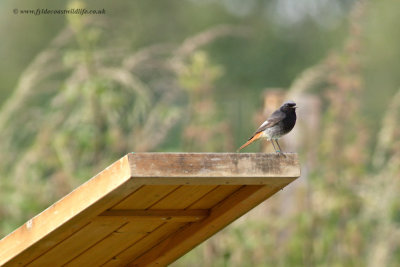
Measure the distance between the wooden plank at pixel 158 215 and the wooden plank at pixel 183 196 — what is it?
0.09 feet

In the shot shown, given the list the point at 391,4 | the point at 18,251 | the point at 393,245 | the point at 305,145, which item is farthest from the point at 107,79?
the point at 391,4

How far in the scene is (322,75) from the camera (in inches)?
239

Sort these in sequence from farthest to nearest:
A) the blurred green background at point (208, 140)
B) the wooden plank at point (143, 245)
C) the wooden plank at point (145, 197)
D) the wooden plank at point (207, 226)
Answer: the blurred green background at point (208, 140) < the wooden plank at point (143, 245) < the wooden plank at point (207, 226) < the wooden plank at point (145, 197)

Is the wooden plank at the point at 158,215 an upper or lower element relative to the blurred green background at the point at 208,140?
lower

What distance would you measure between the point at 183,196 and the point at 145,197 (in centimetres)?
17

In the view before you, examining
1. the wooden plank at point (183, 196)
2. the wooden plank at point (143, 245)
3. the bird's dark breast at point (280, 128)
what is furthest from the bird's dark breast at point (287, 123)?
the wooden plank at point (183, 196)

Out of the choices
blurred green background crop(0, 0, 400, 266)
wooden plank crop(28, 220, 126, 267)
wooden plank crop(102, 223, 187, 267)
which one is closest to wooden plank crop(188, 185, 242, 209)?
wooden plank crop(102, 223, 187, 267)

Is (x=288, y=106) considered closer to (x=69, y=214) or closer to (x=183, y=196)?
(x=183, y=196)

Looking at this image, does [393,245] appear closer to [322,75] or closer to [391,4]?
[322,75]

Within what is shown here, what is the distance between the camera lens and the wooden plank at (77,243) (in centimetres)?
302

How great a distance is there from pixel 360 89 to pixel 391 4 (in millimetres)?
17882

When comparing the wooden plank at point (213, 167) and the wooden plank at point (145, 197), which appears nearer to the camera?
the wooden plank at point (213, 167)

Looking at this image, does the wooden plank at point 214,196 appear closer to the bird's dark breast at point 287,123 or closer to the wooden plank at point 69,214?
the wooden plank at point 69,214

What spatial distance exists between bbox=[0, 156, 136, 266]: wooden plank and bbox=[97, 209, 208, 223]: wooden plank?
0.15 m
